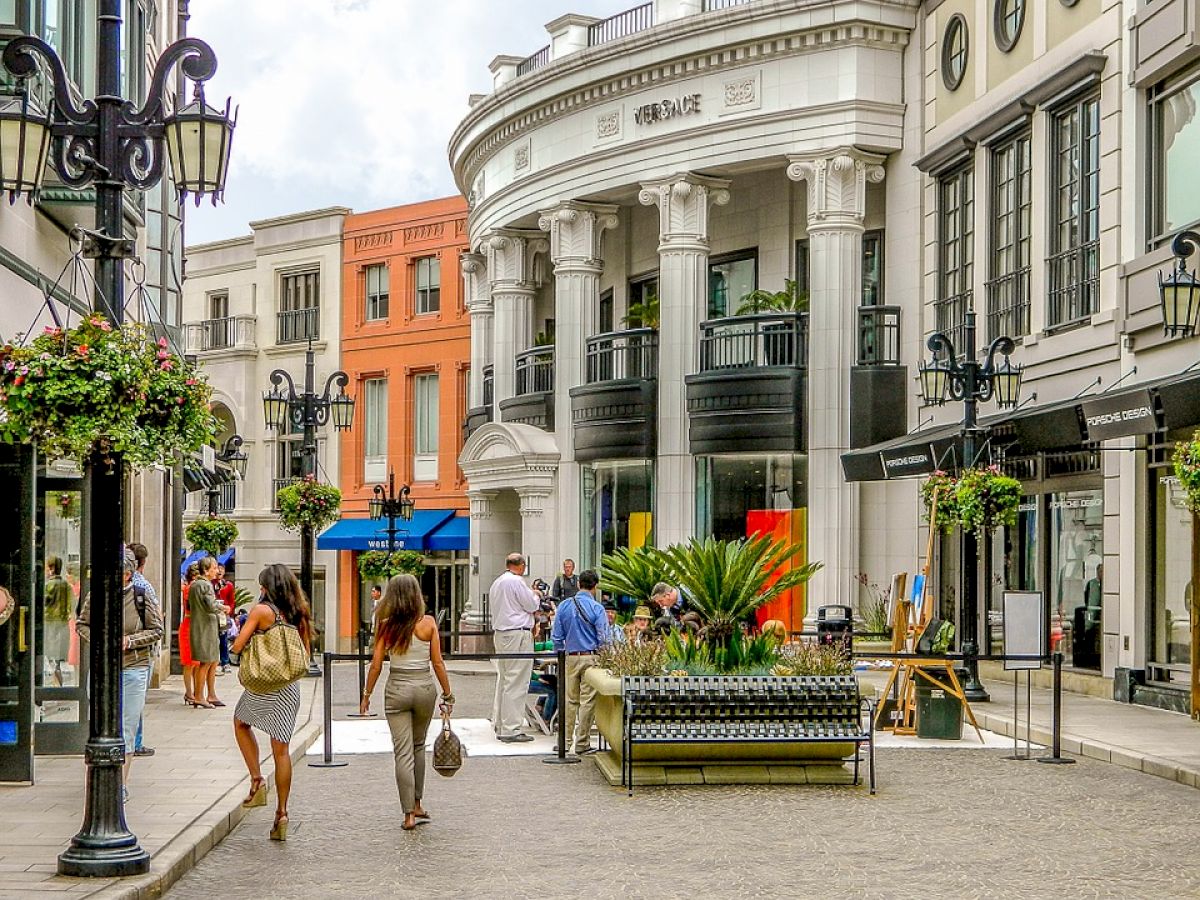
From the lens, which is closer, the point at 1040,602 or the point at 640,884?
the point at 640,884

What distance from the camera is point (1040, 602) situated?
17266 mm

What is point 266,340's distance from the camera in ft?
171

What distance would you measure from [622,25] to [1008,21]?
10.5m

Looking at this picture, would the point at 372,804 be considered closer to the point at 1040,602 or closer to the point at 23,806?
the point at 23,806

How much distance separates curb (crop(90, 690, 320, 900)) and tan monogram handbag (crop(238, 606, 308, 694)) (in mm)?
937

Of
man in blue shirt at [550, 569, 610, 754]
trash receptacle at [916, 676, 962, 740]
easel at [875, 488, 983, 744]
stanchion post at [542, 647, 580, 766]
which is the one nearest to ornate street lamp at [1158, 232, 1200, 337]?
easel at [875, 488, 983, 744]

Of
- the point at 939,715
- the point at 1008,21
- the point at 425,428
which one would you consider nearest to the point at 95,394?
the point at 939,715

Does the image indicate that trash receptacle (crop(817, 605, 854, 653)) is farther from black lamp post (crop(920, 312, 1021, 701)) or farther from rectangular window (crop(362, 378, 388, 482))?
rectangular window (crop(362, 378, 388, 482))

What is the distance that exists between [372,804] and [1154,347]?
11584mm

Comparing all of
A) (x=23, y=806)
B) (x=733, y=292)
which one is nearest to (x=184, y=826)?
(x=23, y=806)

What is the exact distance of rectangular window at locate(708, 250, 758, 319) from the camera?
113 ft

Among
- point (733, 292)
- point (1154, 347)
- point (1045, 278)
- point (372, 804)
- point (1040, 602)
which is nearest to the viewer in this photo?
point (372, 804)

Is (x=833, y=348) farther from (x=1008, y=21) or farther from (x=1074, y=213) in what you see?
(x=1074, y=213)

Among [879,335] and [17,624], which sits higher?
[879,335]
